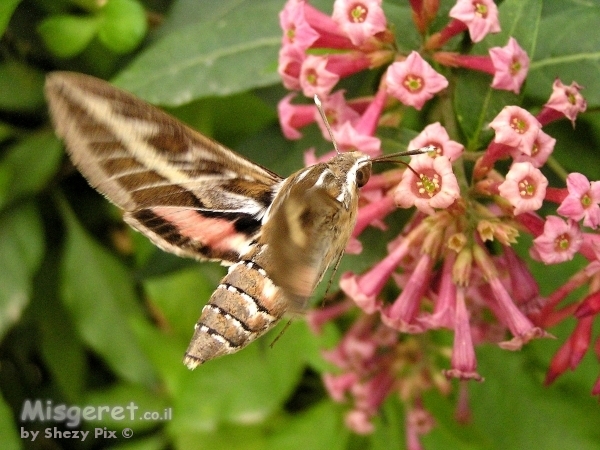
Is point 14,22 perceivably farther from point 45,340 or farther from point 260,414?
point 260,414

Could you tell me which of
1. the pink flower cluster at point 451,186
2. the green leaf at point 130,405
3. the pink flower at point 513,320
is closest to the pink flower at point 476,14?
the pink flower cluster at point 451,186

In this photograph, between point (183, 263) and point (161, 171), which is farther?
point (183, 263)

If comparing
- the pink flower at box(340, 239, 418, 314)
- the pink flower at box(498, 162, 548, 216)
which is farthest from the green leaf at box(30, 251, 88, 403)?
the pink flower at box(498, 162, 548, 216)

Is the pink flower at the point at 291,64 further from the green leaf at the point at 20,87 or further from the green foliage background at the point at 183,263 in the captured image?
the green leaf at the point at 20,87

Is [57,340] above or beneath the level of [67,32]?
beneath

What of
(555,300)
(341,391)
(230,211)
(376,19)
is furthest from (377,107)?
(341,391)

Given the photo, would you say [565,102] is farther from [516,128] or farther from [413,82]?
[413,82]

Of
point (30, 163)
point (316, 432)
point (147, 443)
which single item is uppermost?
point (30, 163)

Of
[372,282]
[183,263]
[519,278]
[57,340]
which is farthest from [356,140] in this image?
[57,340]
